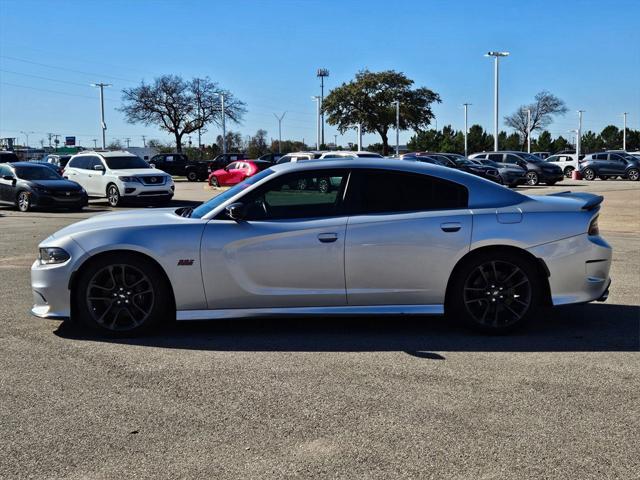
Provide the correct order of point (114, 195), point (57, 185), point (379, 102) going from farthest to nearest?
point (379, 102)
point (114, 195)
point (57, 185)

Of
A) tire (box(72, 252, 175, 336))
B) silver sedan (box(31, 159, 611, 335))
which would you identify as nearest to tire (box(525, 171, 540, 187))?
silver sedan (box(31, 159, 611, 335))

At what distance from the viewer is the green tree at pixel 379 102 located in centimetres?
7662

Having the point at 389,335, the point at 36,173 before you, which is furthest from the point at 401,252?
the point at 36,173

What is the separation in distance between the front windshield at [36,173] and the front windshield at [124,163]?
1.93 m

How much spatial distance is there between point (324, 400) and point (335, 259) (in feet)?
5.10

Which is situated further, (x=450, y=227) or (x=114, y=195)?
(x=114, y=195)

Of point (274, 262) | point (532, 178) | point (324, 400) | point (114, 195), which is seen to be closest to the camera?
point (324, 400)

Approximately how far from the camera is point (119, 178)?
2109 centimetres

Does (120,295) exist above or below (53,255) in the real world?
below

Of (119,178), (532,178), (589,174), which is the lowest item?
(119,178)

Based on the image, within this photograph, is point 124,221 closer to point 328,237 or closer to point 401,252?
point 328,237

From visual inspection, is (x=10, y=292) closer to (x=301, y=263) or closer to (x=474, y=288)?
(x=301, y=263)

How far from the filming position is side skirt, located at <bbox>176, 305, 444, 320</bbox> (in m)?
5.55

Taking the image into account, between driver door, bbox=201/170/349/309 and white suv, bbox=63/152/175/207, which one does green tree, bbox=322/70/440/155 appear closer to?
white suv, bbox=63/152/175/207
